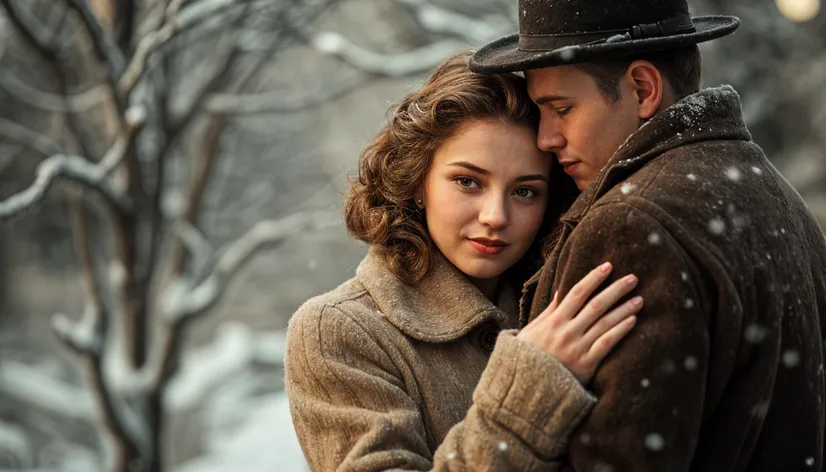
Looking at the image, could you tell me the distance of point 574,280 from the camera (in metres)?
2.00

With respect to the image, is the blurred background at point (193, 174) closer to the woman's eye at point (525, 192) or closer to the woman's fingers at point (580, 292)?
the woman's eye at point (525, 192)

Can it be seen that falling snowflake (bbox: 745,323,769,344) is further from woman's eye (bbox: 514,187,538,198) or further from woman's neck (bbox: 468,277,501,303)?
woman's neck (bbox: 468,277,501,303)

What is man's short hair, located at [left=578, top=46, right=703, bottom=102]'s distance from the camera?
85.4 inches

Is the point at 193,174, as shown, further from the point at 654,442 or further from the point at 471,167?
the point at 654,442

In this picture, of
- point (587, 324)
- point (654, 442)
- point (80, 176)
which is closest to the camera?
point (654, 442)

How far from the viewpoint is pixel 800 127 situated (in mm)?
10641

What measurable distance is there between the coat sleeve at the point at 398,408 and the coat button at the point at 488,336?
10.5 inches

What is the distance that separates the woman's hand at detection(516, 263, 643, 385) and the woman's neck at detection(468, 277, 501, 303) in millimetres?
661

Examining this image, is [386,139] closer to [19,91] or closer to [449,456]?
[449,456]

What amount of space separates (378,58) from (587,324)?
4397 millimetres

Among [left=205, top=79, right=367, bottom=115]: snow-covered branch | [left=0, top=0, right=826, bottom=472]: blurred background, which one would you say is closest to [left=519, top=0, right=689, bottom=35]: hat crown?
[left=0, top=0, right=826, bottom=472]: blurred background

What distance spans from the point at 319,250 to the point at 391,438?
14029 mm

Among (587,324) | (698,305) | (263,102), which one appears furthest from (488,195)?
(263,102)

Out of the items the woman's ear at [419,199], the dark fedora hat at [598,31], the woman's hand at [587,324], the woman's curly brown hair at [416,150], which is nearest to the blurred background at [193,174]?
the woman's curly brown hair at [416,150]
